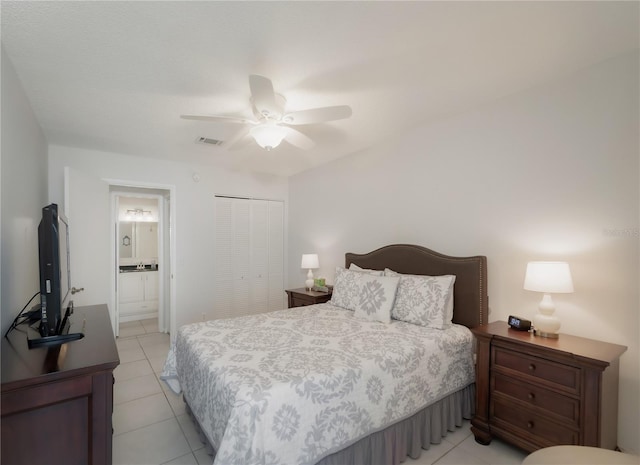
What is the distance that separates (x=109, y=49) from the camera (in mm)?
1809

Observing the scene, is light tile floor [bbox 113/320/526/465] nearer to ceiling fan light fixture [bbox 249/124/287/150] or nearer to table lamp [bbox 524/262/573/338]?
table lamp [bbox 524/262/573/338]

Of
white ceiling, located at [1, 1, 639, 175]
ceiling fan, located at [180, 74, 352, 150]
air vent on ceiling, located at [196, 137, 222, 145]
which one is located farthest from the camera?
air vent on ceiling, located at [196, 137, 222, 145]

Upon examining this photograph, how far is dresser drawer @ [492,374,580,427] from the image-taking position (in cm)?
175

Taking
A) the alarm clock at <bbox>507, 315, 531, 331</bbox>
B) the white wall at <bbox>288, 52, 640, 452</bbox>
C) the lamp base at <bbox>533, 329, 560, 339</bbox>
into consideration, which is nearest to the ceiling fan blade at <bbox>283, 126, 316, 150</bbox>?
the white wall at <bbox>288, 52, 640, 452</bbox>

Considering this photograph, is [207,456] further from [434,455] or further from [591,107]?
[591,107]

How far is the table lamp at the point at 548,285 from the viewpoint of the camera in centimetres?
192

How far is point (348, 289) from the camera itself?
10.1ft

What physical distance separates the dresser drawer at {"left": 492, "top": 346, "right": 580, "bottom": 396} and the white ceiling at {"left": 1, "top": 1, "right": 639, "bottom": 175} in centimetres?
190

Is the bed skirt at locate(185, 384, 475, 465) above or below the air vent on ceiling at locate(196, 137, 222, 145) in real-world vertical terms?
below

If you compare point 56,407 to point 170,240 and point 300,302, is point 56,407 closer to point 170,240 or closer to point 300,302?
point 300,302

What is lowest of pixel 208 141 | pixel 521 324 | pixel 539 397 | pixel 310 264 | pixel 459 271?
pixel 539 397

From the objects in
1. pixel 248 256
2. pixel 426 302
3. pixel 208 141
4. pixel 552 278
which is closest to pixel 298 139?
pixel 208 141

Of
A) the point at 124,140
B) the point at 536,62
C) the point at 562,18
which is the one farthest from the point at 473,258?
the point at 124,140

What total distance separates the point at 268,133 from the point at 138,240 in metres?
4.71
